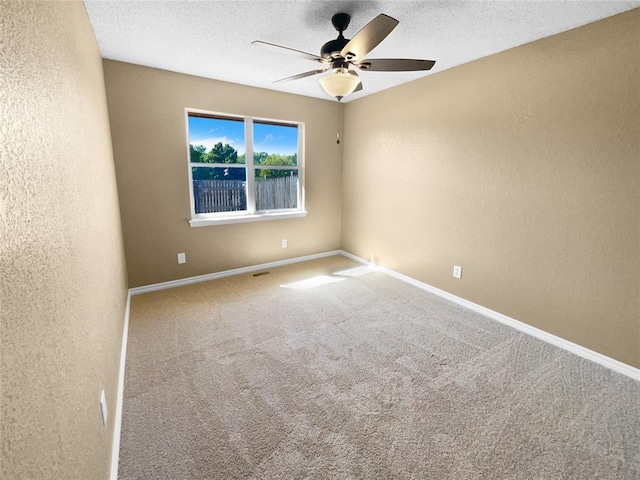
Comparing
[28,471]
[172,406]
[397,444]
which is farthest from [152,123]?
[397,444]

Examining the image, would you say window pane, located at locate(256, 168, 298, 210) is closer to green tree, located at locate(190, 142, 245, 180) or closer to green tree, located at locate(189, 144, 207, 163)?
green tree, located at locate(190, 142, 245, 180)

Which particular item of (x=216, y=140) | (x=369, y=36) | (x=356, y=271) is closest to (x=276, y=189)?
(x=216, y=140)

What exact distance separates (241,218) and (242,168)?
651 mm

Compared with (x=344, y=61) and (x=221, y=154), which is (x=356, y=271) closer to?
(x=221, y=154)

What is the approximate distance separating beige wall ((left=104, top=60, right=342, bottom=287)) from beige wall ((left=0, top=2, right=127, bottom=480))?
1655 mm

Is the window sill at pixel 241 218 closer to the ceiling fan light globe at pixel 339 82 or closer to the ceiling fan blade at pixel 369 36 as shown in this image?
the ceiling fan light globe at pixel 339 82

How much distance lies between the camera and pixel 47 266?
852 millimetres

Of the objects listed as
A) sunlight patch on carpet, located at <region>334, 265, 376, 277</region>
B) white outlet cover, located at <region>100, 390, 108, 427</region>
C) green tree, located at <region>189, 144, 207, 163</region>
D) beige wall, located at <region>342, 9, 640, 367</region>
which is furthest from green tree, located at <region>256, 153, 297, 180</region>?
white outlet cover, located at <region>100, 390, 108, 427</region>

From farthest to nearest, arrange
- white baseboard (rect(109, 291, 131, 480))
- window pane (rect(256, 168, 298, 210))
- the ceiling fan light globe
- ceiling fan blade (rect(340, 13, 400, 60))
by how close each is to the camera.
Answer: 1. window pane (rect(256, 168, 298, 210))
2. the ceiling fan light globe
3. ceiling fan blade (rect(340, 13, 400, 60))
4. white baseboard (rect(109, 291, 131, 480))

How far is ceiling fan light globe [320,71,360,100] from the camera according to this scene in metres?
2.07

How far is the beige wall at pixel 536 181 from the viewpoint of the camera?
2.11 meters

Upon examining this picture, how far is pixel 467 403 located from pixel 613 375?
1181 millimetres

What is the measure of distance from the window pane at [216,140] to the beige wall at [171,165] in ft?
0.54

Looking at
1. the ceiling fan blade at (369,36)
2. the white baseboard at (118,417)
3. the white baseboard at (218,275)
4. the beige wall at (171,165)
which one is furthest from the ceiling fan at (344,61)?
the white baseboard at (218,275)
